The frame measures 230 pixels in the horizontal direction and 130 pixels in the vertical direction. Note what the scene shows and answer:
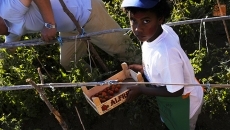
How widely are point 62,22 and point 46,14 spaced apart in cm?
23

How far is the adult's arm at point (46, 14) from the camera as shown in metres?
2.12

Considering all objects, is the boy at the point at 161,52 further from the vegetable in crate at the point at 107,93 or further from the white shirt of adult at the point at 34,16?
the white shirt of adult at the point at 34,16

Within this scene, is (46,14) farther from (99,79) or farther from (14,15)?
(99,79)

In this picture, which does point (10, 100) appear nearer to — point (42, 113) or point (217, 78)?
point (42, 113)

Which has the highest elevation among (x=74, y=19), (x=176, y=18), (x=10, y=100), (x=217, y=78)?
(x=74, y=19)

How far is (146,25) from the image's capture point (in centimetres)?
174

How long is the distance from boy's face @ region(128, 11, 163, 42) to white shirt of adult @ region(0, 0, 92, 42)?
2.23ft

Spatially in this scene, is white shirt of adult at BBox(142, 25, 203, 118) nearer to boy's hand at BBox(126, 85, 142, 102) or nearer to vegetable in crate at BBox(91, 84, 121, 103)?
boy's hand at BBox(126, 85, 142, 102)

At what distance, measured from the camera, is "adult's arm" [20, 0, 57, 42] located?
6.95 feet

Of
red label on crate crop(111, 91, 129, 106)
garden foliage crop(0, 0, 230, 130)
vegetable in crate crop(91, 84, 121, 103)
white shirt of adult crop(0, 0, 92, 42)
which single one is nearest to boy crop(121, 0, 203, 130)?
red label on crate crop(111, 91, 129, 106)

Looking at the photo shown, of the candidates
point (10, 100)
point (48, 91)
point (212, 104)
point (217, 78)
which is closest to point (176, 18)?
point (217, 78)

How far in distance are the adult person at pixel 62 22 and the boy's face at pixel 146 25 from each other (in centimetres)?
62

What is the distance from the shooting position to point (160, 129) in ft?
8.25

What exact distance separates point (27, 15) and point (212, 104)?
3.98ft
